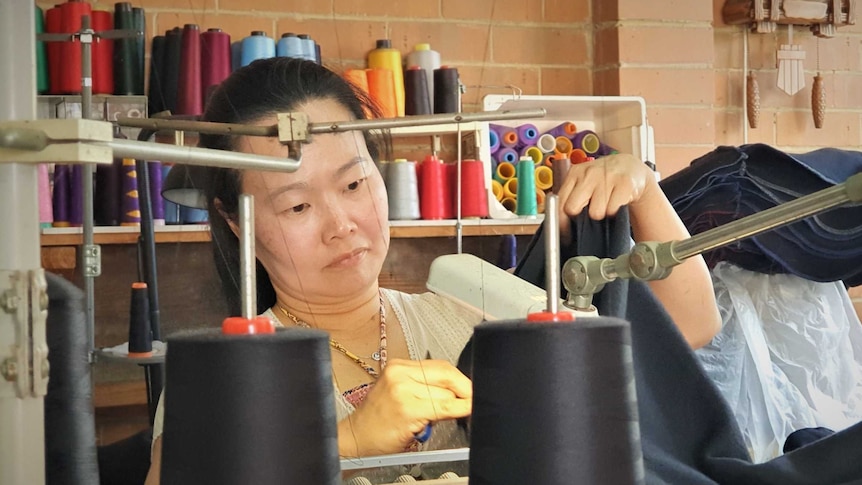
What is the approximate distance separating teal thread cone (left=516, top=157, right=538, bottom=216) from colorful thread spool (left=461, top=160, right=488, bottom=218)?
18 millimetres

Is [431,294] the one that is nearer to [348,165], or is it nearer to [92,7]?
[348,165]

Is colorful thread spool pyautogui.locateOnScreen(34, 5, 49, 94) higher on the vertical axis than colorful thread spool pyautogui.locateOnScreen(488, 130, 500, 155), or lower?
higher

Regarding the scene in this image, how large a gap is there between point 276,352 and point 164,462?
0.06 meters

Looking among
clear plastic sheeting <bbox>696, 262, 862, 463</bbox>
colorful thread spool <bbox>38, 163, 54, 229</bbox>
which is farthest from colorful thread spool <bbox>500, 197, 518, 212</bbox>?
clear plastic sheeting <bbox>696, 262, 862, 463</bbox>

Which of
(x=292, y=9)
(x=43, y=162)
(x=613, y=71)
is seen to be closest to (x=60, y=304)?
(x=43, y=162)

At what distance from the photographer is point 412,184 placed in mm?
464

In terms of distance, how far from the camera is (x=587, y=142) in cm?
52

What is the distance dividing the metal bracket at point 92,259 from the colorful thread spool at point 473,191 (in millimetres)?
168

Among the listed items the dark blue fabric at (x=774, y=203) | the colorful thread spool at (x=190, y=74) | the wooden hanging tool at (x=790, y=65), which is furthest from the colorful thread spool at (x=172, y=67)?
the wooden hanging tool at (x=790, y=65)

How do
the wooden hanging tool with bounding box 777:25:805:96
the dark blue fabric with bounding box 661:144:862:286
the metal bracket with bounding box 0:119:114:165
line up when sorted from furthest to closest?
the wooden hanging tool with bounding box 777:25:805:96
the dark blue fabric with bounding box 661:144:862:286
the metal bracket with bounding box 0:119:114:165

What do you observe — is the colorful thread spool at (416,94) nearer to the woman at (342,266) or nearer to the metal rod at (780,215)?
the woman at (342,266)

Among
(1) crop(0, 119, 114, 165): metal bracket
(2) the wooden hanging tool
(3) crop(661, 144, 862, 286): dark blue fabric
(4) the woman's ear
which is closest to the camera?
(1) crop(0, 119, 114, 165): metal bracket

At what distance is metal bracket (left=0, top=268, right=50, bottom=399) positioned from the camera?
0.32 metres

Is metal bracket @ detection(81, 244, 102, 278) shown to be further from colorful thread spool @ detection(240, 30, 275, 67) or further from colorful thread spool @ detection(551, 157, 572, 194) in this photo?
colorful thread spool @ detection(551, 157, 572, 194)
